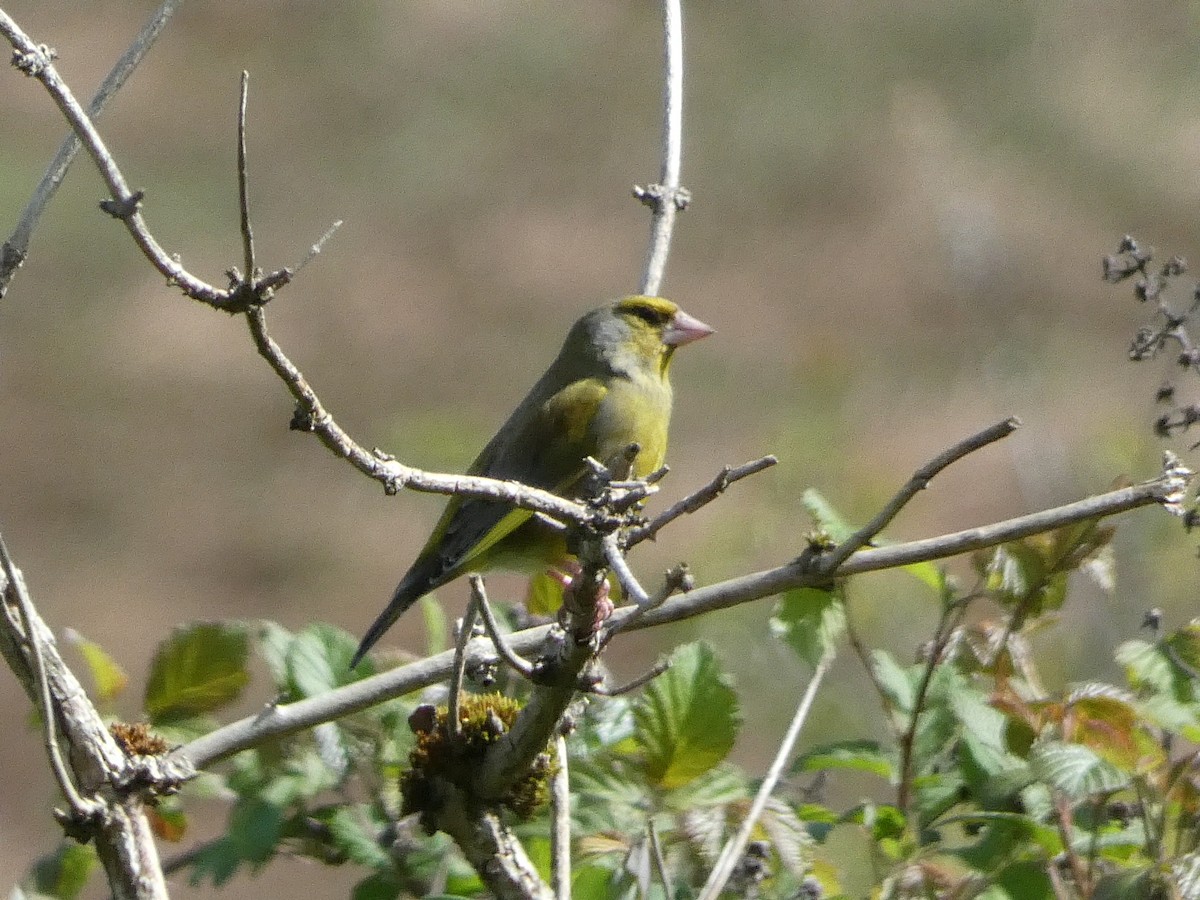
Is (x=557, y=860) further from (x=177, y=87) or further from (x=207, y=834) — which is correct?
(x=177, y=87)

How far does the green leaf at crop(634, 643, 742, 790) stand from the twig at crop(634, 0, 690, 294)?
1100 millimetres

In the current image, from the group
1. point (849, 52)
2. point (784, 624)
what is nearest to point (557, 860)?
point (784, 624)

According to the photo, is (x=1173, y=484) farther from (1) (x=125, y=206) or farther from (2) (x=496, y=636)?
(1) (x=125, y=206)

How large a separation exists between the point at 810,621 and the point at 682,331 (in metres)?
2.22

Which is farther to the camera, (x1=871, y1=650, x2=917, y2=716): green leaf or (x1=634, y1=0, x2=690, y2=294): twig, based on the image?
(x1=634, y1=0, x2=690, y2=294): twig

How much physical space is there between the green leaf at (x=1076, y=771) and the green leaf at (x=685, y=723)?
39 cm

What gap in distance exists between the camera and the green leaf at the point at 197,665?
8.40 feet

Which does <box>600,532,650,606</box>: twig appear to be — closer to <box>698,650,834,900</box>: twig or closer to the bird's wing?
<box>698,650,834,900</box>: twig

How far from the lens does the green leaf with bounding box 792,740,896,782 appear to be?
249 cm

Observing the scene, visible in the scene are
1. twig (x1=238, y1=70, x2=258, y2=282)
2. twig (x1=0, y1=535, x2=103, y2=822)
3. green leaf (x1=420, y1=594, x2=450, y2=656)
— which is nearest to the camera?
twig (x1=238, y1=70, x2=258, y2=282)

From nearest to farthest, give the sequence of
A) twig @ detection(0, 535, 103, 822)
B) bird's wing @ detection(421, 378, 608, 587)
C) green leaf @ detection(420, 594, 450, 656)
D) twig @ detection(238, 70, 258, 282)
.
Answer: twig @ detection(238, 70, 258, 282)
twig @ detection(0, 535, 103, 822)
green leaf @ detection(420, 594, 450, 656)
bird's wing @ detection(421, 378, 608, 587)

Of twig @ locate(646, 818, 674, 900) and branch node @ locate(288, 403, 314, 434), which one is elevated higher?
branch node @ locate(288, 403, 314, 434)

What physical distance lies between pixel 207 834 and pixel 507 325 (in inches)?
185

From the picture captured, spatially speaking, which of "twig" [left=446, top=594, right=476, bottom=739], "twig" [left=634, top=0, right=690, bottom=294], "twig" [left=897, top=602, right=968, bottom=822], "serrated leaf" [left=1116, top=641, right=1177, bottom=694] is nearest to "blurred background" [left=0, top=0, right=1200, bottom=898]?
"twig" [left=634, top=0, right=690, bottom=294]
